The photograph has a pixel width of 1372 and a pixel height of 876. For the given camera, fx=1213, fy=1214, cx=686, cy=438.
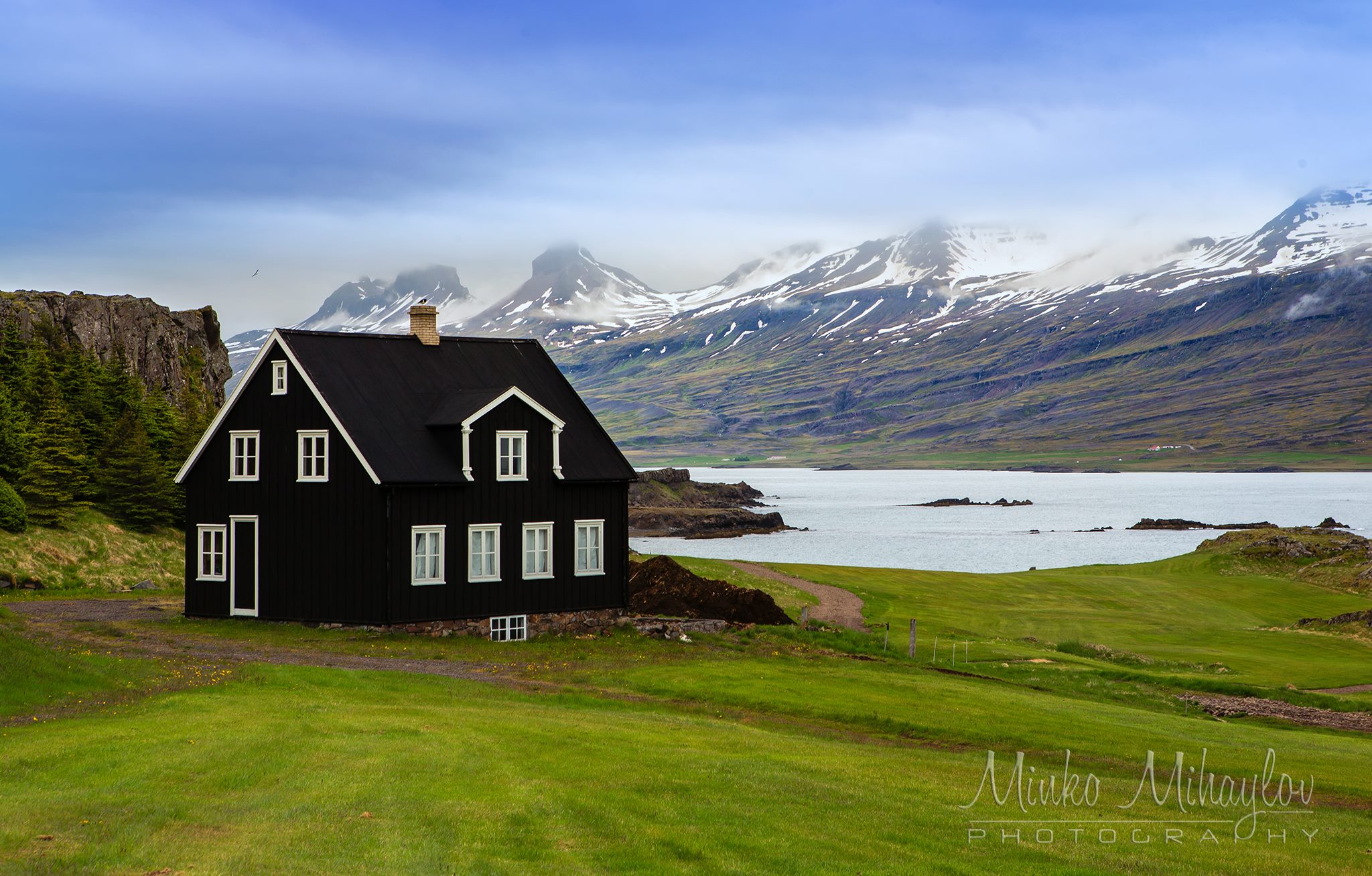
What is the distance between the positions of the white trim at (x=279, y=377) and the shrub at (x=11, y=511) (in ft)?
65.9

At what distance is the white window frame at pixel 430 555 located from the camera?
41.1 m

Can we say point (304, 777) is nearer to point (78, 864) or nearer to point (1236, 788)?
point (78, 864)

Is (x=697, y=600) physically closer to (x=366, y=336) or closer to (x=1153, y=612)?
(x=366, y=336)

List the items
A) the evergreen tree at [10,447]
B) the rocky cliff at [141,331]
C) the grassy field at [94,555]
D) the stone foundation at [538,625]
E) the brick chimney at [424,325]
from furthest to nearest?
the rocky cliff at [141,331], the evergreen tree at [10,447], the grassy field at [94,555], the brick chimney at [424,325], the stone foundation at [538,625]

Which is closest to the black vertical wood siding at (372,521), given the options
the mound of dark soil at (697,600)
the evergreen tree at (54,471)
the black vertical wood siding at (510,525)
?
the black vertical wood siding at (510,525)

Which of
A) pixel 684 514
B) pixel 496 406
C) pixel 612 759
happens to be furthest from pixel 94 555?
pixel 684 514

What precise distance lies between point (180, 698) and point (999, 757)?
1712 cm

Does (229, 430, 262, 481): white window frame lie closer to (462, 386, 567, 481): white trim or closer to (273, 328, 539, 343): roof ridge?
(273, 328, 539, 343): roof ridge

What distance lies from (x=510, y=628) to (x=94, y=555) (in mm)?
27546

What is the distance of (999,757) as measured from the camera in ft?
81.4

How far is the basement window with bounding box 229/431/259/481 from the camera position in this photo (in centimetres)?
4391

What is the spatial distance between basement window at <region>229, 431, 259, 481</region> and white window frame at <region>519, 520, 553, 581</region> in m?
9.99

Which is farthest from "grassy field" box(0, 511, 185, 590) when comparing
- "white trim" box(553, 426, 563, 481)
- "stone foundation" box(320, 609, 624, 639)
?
"white trim" box(553, 426, 563, 481)

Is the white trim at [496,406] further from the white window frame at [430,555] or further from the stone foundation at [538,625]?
the stone foundation at [538,625]
